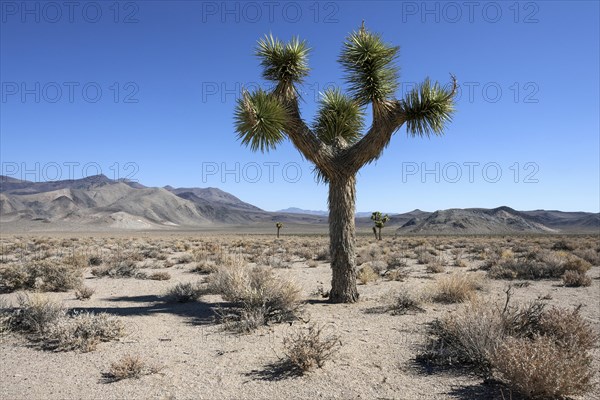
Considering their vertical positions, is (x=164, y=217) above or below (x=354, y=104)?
below

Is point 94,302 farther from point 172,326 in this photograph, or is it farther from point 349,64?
point 349,64

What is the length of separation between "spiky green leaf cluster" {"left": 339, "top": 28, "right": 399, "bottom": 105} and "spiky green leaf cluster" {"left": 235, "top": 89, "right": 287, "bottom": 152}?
5.80 ft

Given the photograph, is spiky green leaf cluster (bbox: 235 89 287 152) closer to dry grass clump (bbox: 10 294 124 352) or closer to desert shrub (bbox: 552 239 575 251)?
dry grass clump (bbox: 10 294 124 352)

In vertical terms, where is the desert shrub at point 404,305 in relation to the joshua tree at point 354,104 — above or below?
below

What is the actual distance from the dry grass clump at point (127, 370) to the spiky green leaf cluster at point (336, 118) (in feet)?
20.6

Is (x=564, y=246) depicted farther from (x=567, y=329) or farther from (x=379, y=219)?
(x=567, y=329)

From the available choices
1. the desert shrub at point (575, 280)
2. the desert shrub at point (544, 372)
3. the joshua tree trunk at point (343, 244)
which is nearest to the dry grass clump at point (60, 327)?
the joshua tree trunk at point (343, 244)

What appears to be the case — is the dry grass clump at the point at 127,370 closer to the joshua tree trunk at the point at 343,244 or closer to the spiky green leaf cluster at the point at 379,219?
the joshua tree trunk at the point at 343,244

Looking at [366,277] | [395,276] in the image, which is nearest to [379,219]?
[395,276]

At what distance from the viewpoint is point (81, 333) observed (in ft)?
19.7

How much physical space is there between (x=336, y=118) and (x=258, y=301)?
4703 mm

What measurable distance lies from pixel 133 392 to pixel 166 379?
0.45 m

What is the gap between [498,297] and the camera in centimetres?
929

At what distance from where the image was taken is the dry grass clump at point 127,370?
4.75 metres
